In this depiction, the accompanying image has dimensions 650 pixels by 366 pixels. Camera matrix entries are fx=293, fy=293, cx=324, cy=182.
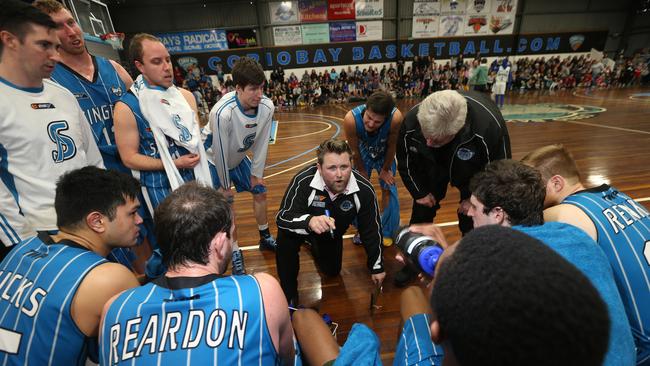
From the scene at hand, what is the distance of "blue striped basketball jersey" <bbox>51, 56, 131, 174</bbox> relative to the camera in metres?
2.03

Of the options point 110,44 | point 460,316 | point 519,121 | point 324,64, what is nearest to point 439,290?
point 460,316

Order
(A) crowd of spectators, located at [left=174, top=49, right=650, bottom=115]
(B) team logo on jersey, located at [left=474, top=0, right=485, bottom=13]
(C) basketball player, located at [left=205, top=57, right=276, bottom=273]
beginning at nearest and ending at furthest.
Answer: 1. (C) basketball player, located at [left=205, top=57, right=276, bottom=273]
2. (A) crowd of spectators, located at [left=174, top=49, right=650, bottom=115]
3. (B) team logo on jersey, located at [left=474, top=0, right=485, bottom=13]

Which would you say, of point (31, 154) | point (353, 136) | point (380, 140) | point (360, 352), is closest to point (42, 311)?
point (31, 154)

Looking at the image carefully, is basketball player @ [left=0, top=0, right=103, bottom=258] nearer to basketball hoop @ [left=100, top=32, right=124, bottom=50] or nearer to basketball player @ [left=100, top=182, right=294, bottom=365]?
basketball player @ [left=100, top=182, right=294, bottom=365]

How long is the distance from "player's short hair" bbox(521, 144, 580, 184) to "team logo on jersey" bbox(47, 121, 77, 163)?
2.65 m

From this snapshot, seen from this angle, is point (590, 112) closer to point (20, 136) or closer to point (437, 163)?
point (437, 163)

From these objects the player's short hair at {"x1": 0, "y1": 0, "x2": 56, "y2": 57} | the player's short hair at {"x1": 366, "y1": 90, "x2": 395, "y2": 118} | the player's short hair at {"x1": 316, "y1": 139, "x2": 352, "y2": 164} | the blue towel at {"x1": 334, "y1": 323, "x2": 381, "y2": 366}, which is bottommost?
the blue towel at {"x1": 334, "y1": 323, "x2": 381, "y2": 366}

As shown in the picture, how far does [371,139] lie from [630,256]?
2.17 metres

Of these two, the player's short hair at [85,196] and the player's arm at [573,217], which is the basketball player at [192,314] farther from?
the player's arm at [573,217]

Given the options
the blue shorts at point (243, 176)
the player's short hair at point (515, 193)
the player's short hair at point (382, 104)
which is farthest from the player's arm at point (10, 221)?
the player's short hair at point (382, 104)

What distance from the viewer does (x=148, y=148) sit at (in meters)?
2.07

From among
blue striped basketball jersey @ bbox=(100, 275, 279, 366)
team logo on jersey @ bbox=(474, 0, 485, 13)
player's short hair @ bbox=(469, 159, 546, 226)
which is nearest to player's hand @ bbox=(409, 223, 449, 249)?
player's short hair @ bbox=(469, 159, 546, 226)

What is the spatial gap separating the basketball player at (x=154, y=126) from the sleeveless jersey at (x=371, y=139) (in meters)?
1.58

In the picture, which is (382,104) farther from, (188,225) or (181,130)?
(188,225)
